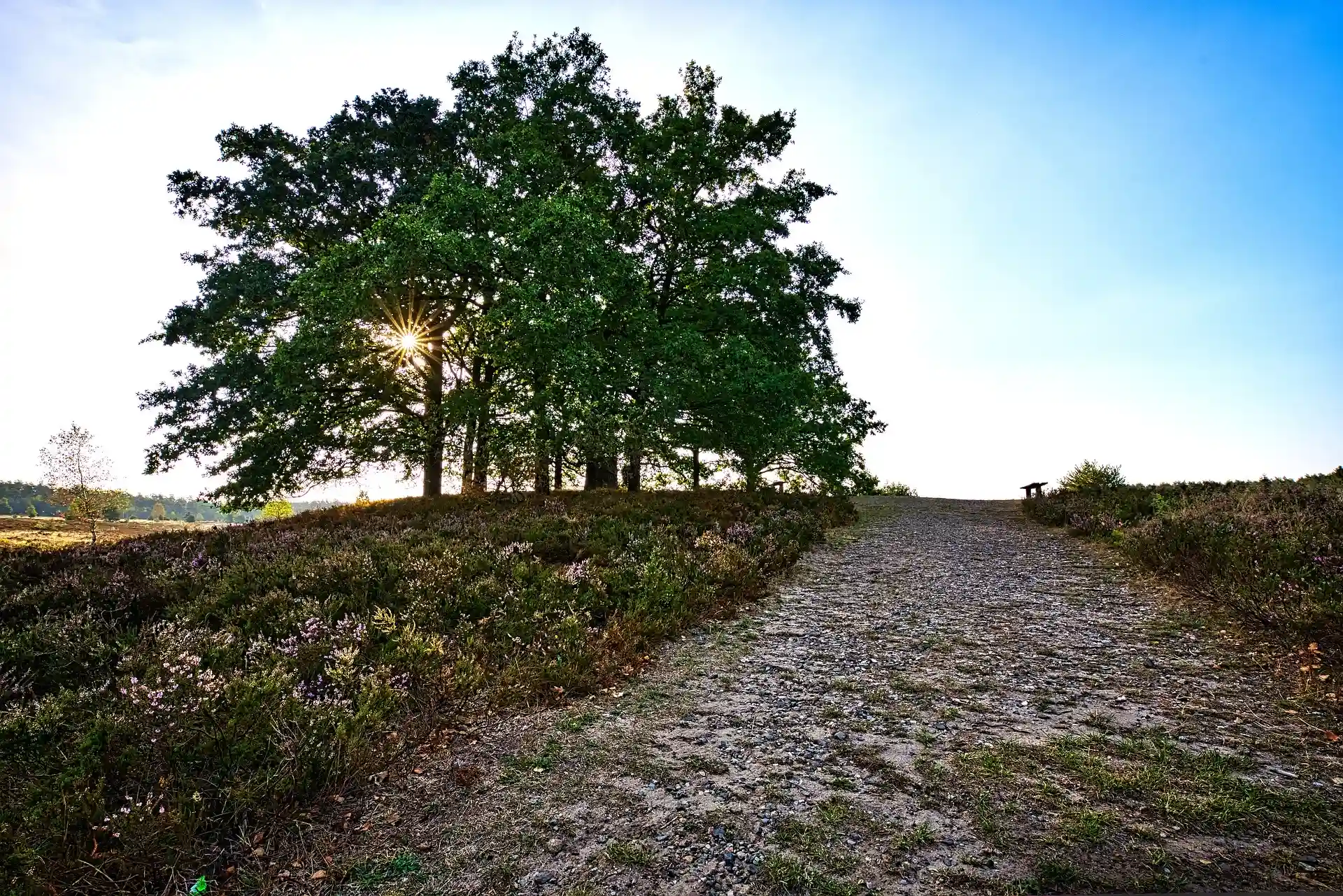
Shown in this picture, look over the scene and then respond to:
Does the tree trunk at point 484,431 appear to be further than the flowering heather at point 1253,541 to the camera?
Yes

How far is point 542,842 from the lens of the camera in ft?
13.1

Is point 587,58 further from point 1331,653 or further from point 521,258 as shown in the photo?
point 1331,653

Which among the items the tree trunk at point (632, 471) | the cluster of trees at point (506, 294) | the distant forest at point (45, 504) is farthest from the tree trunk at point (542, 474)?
the distant forest at point (45, 504)

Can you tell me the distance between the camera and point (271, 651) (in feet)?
21.0

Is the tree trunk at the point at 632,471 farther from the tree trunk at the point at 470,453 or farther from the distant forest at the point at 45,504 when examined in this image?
the distant forest at the point at 45,504

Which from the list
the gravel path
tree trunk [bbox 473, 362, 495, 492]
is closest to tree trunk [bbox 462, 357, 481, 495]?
tree trunk [bbox 473, 362, 495, 492]

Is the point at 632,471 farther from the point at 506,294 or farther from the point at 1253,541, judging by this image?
the point at 1253,541

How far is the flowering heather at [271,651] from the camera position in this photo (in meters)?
4.01

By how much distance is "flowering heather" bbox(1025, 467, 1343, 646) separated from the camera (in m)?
7.16

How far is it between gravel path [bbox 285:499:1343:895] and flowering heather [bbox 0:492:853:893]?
1.95 ft

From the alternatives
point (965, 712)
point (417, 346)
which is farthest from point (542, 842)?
point (417, 346)

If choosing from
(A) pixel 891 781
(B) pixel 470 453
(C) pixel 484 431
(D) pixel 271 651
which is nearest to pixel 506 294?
(C) pixel 484 431

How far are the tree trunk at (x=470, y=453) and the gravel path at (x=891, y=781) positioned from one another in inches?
626

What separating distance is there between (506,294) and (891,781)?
1666cm
